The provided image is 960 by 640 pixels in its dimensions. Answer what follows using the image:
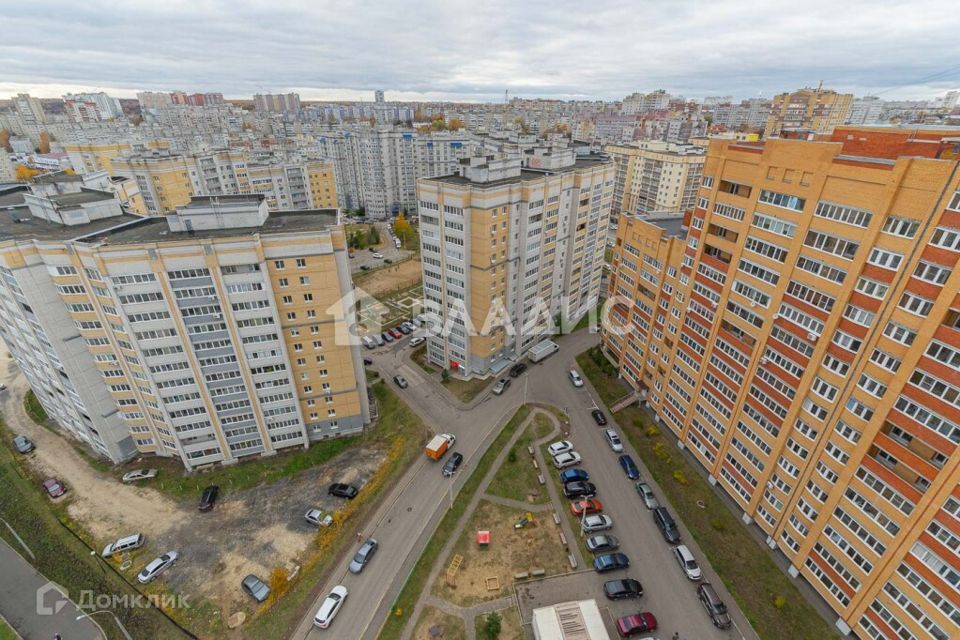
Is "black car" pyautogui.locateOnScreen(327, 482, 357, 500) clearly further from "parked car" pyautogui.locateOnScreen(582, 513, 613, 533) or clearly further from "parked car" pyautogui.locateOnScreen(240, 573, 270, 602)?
"parked car" pyautogui.locateOnScreen(582, 513, 613, 533)

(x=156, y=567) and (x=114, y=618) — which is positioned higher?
(x=156, y=567)

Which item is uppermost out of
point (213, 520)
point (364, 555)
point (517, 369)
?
point (517, 369)

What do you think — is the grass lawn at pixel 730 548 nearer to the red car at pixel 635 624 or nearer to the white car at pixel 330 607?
the red car at pixel 635 624

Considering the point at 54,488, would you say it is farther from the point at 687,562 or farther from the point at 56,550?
the point at 687,562

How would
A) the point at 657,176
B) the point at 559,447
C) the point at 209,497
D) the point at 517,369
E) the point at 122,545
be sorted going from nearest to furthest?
the point at 122,545
the point at 209,497
the point at 559,447
the point at 517,369
the point at 657,176

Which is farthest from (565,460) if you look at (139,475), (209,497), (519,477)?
(139,475)

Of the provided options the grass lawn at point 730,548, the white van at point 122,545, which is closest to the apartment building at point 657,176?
the grass lawn at point 730,548

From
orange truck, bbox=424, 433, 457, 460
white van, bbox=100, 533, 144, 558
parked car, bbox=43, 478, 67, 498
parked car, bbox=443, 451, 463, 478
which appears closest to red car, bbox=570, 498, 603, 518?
parked car, bbox=443, 451, 463, 478
